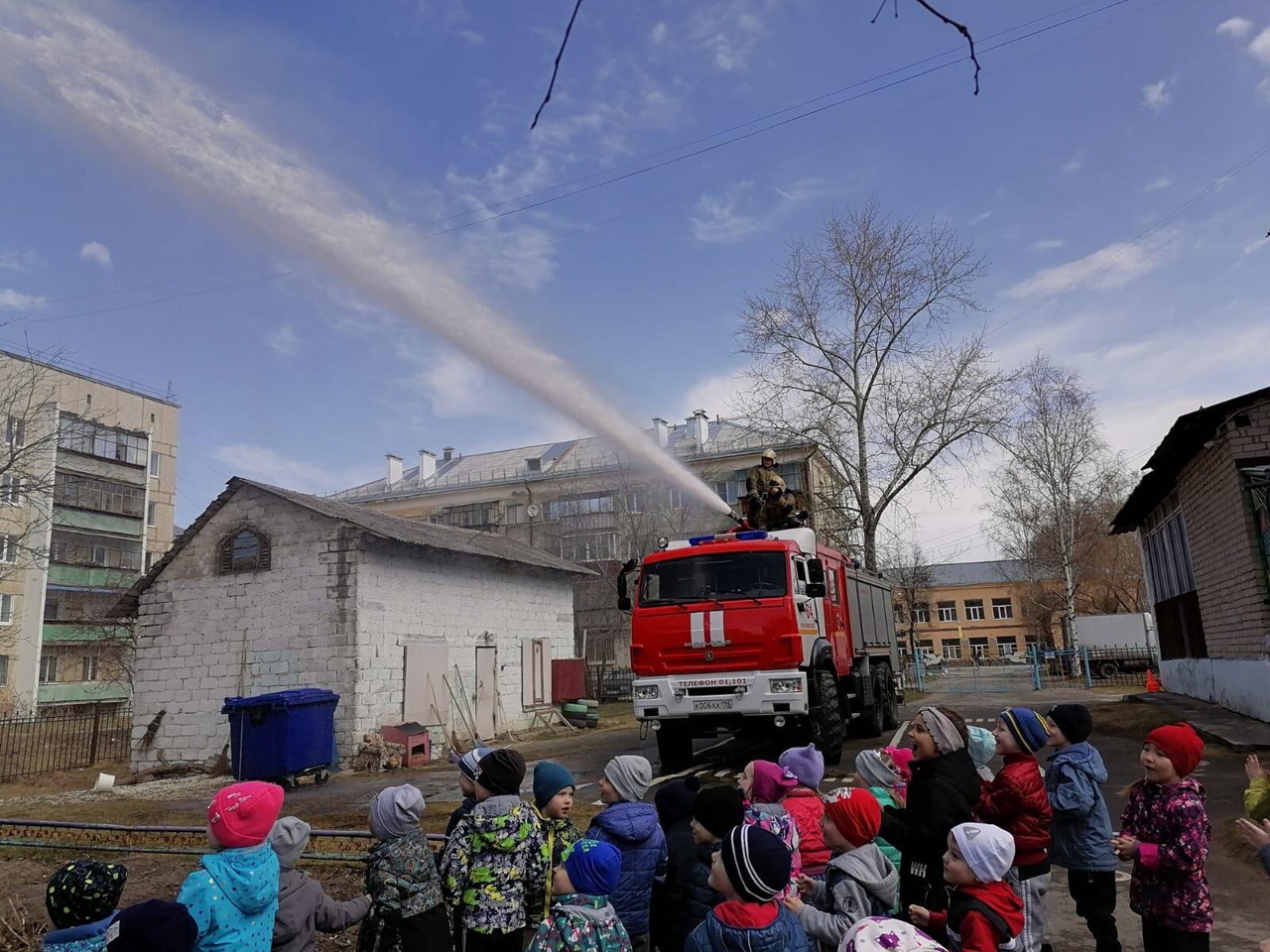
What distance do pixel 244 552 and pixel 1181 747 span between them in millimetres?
16778

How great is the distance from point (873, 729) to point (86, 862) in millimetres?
13751

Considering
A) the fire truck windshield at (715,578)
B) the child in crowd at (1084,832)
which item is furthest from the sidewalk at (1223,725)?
the child in crowd at (1084,832)

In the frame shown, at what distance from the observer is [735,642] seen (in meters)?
10.1

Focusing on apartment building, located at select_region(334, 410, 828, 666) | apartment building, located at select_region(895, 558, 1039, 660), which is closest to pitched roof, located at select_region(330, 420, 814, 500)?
apartment building, located at select_region(334, 410, 828, 666)

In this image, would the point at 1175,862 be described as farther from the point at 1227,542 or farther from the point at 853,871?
the point at 1227,542

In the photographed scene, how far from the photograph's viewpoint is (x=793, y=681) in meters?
9.79

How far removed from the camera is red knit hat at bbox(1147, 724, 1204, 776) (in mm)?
3697

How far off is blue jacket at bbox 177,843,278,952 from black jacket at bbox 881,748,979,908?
2.78m

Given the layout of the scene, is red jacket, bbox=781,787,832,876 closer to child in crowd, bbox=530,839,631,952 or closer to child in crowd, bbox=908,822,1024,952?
child in crowd, bbox=908,822,1024,952

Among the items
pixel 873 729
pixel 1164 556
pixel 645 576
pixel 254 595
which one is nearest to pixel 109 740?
pixel 254 595

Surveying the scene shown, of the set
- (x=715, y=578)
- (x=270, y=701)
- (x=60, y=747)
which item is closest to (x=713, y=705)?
(x=715, y=578)

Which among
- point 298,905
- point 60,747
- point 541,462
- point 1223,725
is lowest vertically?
point 60,747

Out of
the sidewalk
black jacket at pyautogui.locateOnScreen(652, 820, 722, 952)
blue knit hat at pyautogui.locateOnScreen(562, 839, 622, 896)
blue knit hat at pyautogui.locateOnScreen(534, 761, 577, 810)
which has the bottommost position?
the sidewalk

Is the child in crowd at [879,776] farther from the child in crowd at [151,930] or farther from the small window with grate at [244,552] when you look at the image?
the small window with grate at [244,552]
